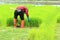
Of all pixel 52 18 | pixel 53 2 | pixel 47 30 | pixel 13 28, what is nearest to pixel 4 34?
pixel 13 28

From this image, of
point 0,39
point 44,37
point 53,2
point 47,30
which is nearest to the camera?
point 44,37

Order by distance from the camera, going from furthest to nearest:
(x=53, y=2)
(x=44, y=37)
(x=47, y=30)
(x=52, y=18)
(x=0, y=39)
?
(x=53, y=2)
(x=52, y=18)
(x=0, y=39)
(x=47, y=30)
(x=44, y=37)

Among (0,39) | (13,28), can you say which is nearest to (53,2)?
(13,28)

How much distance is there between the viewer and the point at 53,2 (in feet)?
35.4

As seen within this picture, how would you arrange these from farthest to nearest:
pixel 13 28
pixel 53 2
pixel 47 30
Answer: pixel 53 2 < pixel 13 28 < pixel 47 30

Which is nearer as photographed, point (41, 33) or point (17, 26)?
point (41, 33)

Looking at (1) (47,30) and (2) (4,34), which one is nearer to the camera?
(1) (47,30)

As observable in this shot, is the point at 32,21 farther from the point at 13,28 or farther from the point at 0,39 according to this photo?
the point at 0,39

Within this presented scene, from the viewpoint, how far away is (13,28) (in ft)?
18.3

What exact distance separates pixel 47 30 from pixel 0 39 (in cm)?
83

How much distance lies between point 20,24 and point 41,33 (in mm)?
1808

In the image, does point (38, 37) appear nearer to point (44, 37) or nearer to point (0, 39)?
point (44, 37)

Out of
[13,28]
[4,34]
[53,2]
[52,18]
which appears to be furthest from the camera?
[53,2]

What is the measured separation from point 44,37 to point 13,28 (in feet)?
5.64
